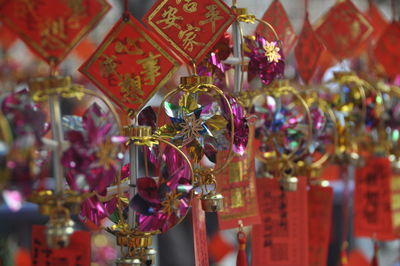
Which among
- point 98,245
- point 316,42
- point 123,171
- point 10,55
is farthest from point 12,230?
point 316,42

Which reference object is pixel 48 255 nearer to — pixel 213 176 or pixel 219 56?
pixel 213 176

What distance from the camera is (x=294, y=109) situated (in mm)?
1089

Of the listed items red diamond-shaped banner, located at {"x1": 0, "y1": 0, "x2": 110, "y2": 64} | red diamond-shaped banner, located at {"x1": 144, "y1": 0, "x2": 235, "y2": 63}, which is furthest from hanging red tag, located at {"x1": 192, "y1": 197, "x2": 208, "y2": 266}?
red diamond-shaped banner, located at {"x1": 0, "y1": 0, "x2": 110, "y2": 64}

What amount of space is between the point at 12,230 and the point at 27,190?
794 mm

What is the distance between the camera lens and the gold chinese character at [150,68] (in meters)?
0.79

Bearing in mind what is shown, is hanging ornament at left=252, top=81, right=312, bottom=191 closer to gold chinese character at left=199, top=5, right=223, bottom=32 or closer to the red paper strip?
gold chinese character at left=199, top=5, right=223, bottom=32

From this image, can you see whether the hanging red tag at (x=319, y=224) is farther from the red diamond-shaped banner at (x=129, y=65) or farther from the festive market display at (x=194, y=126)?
the red diamond-shaped banner at (x=129, y=65)

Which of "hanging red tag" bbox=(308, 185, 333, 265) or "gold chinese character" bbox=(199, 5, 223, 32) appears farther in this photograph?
"hanging red tag" bbox=(308, 185, 333, 265)

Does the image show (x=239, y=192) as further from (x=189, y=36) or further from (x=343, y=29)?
(x=343, y=29)

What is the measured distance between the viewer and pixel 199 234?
0.92 metres

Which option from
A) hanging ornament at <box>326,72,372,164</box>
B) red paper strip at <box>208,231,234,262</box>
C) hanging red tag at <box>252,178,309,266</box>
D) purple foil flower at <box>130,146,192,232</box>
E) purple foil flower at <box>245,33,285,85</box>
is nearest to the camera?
purple foil flower at <box>130,146,192,232</box>

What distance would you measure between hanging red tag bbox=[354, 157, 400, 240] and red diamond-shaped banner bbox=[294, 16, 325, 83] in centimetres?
25

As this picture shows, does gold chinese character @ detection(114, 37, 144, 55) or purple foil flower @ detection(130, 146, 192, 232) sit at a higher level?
gold chinese character @ detection(114, 37, 144, 55)

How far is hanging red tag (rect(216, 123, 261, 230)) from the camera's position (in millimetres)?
980
